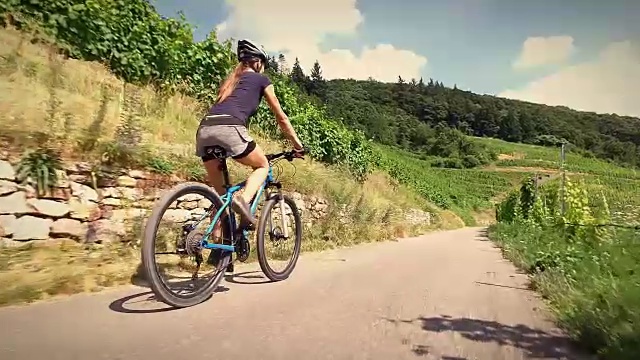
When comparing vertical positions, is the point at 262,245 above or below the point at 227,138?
below

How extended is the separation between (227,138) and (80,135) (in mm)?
2186

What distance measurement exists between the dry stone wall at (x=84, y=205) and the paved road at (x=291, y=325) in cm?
78

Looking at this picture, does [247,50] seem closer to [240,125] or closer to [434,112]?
[240,125]

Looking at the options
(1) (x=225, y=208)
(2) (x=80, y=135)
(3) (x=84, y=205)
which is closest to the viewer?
(1) (x=225, y=208)

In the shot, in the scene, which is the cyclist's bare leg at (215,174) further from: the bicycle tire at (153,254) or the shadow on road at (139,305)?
the shadow on road at (139,305)

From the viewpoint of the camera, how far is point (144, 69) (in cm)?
957

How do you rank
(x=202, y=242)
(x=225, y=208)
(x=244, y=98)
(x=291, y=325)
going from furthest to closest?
(x=244, y=98) < (x=225, y=208) < (x=202, y=242) < (x=291, y=325)

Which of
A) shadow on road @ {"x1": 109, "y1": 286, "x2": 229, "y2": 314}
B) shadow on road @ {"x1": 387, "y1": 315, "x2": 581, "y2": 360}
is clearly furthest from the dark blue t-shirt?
shadow on road @ {"x1": 387, "y1": 315, "x2": 581, "y2": 360}

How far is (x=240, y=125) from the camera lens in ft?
11.9

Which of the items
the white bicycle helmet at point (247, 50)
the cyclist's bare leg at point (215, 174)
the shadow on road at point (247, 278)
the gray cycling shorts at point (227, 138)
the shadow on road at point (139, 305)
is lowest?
the shadow on road at point (247, 278)

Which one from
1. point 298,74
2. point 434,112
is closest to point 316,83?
point 298,74

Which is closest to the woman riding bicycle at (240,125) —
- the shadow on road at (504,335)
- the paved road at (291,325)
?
the paved road at (291,325)

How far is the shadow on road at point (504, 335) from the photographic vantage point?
2564mm

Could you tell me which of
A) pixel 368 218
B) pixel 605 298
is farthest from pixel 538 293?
pixel 368 218
